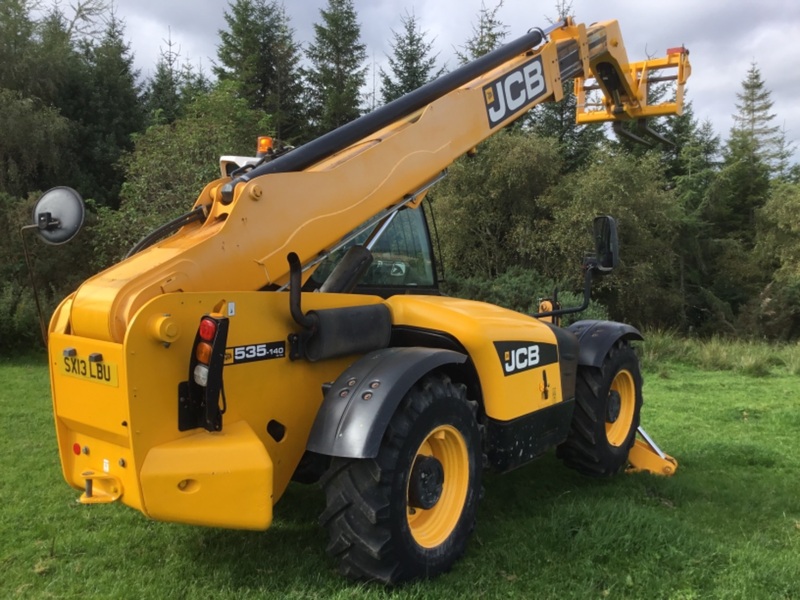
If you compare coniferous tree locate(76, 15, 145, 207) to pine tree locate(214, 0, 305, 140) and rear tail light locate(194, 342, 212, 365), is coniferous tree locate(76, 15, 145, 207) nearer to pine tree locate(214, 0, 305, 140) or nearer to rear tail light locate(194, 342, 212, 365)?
pine tree locate(214, 0, 305, 140)

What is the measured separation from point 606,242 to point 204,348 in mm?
2733

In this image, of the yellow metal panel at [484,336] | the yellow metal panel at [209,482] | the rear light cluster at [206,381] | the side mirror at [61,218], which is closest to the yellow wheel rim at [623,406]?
the yellow metal panel at [484,336]

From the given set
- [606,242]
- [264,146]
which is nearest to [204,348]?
[264,146]

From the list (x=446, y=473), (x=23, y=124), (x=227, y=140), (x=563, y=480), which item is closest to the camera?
(x=446, y=473)

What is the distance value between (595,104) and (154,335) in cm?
489

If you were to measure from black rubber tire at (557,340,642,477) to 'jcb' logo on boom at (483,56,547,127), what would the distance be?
187 centimetres

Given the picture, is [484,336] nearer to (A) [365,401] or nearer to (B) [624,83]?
(A) [365,401]

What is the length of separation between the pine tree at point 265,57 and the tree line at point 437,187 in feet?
0.21

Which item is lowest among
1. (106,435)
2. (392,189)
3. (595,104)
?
A: (106,435)

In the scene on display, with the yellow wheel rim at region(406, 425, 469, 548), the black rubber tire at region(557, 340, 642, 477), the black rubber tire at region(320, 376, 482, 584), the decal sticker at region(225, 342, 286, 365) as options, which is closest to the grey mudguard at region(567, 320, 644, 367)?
the black rubber tire at region(557, 340, 642, 477)

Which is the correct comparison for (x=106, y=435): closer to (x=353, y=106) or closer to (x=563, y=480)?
(x=563, y=480)

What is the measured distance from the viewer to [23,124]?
18547 mm

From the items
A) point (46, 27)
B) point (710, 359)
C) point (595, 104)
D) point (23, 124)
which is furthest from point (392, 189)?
point (46, 27)

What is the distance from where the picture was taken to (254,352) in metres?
3.03
